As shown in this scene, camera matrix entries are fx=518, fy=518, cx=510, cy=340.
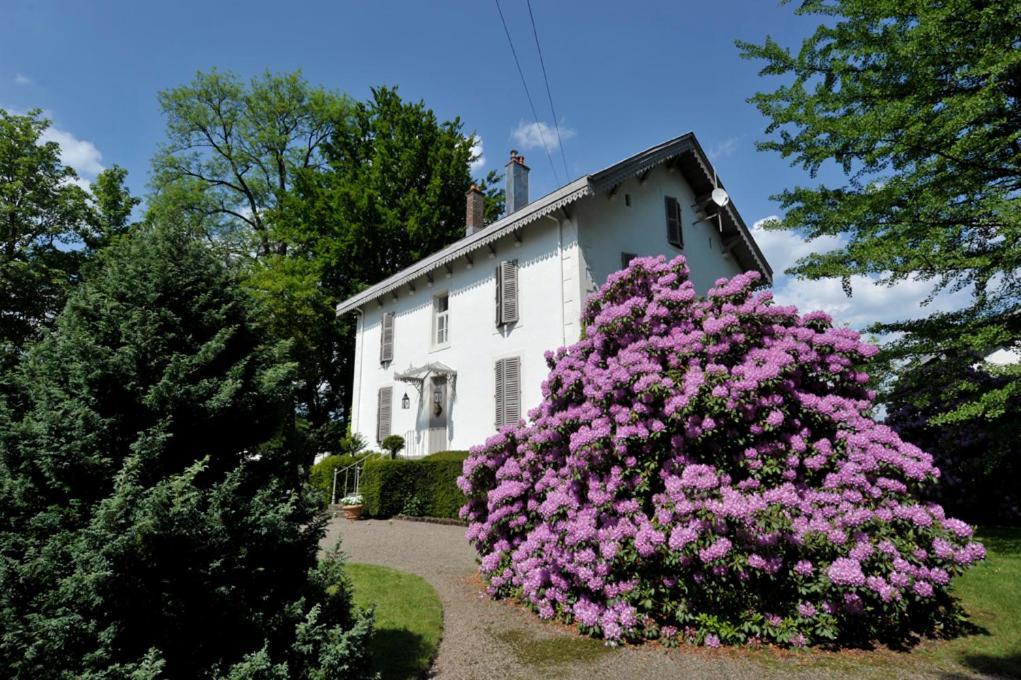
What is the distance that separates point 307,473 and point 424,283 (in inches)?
497

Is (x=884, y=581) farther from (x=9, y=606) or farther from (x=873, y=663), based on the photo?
(x=9, y=606)

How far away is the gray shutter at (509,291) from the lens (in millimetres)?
12766

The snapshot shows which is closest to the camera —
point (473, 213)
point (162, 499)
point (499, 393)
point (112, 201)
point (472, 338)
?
point (162, 499)

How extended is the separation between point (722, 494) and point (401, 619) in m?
3.33

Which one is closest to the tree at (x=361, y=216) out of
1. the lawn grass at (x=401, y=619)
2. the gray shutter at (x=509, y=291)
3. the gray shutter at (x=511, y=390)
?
the gray shutter at (x=509, y=291)

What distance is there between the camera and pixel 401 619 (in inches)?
203

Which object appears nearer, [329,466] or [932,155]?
[932,155]

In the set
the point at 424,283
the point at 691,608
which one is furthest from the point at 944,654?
the point at 424,283

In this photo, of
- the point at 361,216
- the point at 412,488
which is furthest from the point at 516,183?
the point at 361,216

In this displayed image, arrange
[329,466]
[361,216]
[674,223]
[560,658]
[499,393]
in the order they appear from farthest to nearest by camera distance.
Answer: [361,216] → [329,466] → [674,223] → [499,393] → [560,658]

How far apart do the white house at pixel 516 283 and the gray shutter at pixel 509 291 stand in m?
0.03

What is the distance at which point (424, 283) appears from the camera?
16.1 m

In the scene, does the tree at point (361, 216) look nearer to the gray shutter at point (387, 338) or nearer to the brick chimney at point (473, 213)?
the gray shutter at point (387, 338)

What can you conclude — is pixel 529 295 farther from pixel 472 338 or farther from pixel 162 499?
pixel 162 499
